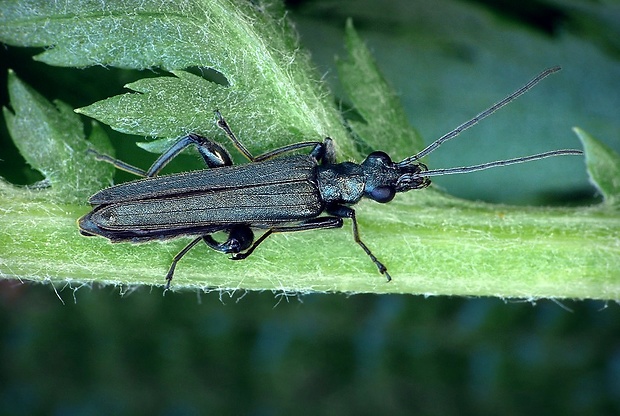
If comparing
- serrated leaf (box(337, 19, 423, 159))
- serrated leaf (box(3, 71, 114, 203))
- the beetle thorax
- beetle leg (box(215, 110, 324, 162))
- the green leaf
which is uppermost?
the green leaf

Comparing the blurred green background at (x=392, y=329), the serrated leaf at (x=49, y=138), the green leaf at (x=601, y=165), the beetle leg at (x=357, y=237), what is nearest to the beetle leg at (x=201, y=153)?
the serrated leaf at (x=49, y=138)

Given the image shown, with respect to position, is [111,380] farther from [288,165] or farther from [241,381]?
[288,165]

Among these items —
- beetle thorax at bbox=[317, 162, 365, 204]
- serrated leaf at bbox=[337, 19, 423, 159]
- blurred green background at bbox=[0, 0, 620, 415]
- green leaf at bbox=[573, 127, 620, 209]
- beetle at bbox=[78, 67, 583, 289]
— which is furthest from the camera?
blurred green background at bbox=[0, 0, 620, 415]

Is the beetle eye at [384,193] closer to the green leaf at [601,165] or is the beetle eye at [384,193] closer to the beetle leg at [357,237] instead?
the beetle leg at [357,237]

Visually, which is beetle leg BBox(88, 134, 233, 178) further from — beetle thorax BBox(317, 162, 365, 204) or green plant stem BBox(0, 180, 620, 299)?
beetle thorax BBox(317, 162, 365, 204)

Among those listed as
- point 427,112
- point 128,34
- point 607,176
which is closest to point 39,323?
point 128,34

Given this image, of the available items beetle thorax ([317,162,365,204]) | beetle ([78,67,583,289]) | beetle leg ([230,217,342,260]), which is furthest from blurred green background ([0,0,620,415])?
beetle leg ([230,217,342,260])
